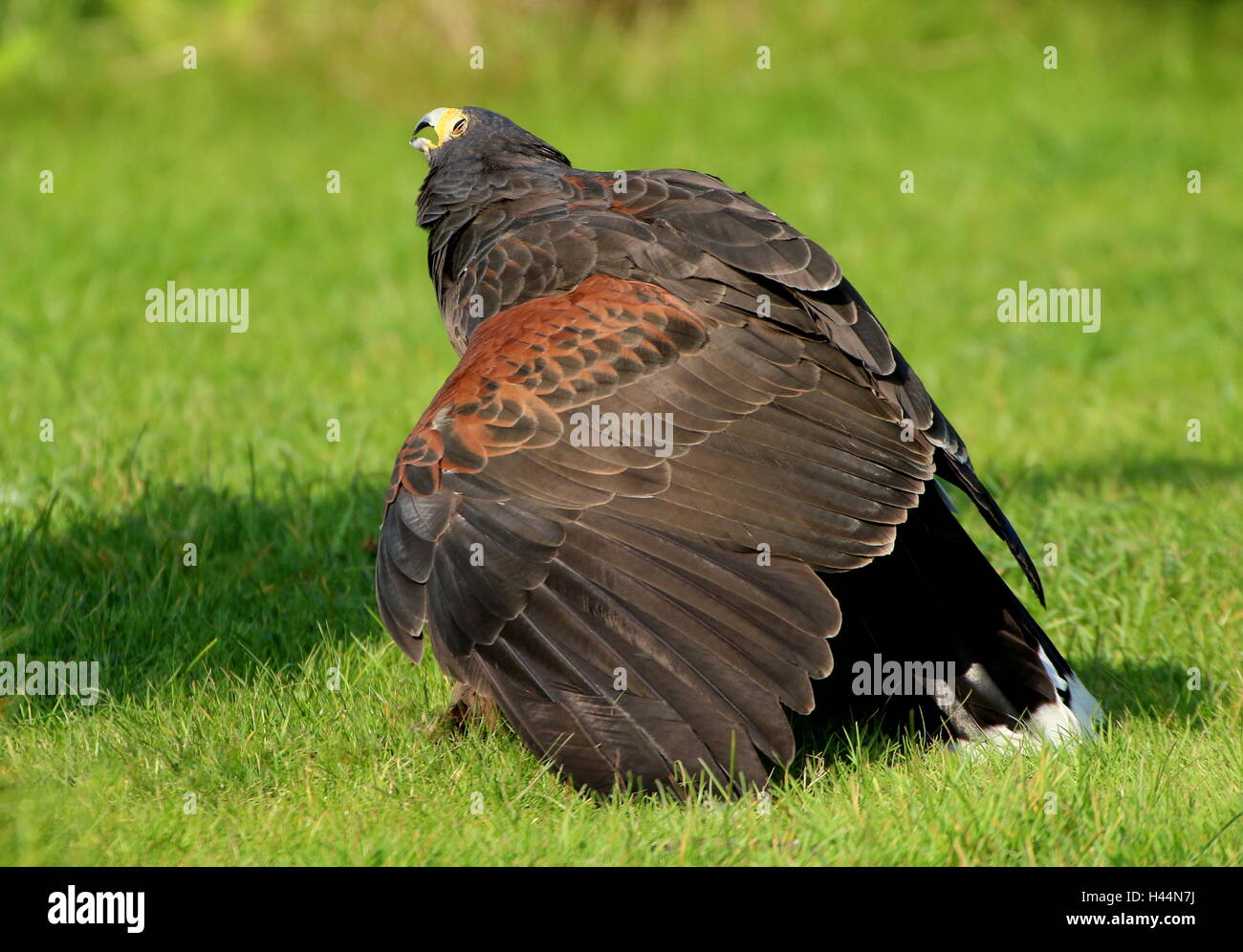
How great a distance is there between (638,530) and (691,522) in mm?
144

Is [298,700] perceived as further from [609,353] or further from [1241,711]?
[1241,711]

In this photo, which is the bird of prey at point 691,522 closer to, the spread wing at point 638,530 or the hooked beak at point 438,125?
the spread wing at point 638,530

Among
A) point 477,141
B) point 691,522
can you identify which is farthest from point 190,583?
point 691,522

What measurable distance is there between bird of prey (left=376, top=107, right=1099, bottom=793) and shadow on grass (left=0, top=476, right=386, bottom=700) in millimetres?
1039

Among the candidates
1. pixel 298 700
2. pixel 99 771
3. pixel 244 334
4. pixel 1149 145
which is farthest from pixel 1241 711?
pixel 1149 145

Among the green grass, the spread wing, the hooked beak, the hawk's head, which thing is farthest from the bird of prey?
the hooked beak

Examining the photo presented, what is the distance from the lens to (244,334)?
880 cm

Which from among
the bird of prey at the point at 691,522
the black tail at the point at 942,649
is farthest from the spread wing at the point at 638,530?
the black tail at the point at 942,649

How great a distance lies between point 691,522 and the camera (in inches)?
152

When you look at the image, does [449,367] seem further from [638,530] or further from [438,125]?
[638,530]

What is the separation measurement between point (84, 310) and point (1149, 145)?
8557 millimetres

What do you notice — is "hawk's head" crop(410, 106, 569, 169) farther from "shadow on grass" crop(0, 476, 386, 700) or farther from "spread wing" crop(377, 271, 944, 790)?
"shadow on grass" crop(0, 476, 386, 700)

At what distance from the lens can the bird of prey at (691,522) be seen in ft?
12.2

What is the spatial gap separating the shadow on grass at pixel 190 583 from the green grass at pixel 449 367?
0.06 feet
